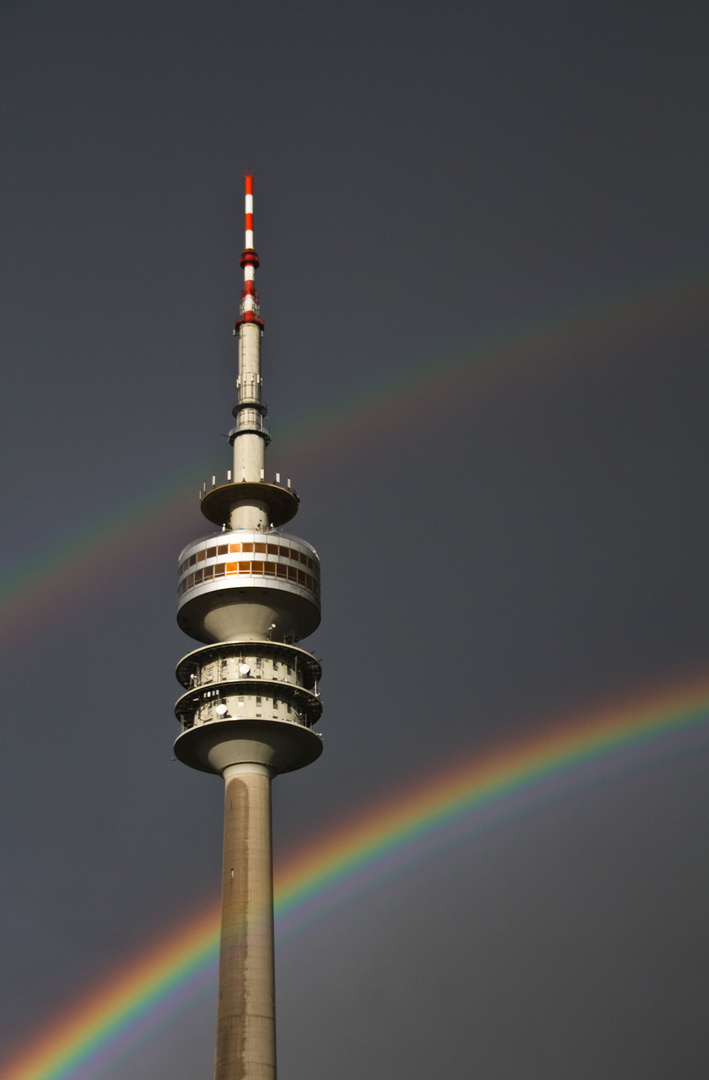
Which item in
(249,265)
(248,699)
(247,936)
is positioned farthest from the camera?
(249,265)

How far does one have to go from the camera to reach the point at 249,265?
5394 inches

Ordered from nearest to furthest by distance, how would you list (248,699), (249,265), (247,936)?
(247,936) < (248,699) < (249,265)

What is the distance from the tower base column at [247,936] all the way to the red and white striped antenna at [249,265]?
48704mm

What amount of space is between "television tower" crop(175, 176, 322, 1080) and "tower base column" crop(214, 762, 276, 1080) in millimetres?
88

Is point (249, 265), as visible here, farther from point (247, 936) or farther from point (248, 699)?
point (247, 936)

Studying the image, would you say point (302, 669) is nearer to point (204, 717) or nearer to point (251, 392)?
point (204, 717)

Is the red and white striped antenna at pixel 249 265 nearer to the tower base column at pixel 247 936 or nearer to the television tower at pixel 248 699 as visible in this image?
the television tower at pixel 248 699

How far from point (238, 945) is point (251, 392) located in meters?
54.0

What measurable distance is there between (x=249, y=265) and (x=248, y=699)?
49.7m

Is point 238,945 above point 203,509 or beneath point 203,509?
beneath

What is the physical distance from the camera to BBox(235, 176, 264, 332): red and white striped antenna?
135250 millimetres

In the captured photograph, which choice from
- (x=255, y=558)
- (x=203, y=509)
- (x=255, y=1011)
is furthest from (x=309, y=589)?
(x=255, y=1011)

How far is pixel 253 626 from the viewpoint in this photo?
4515 inches

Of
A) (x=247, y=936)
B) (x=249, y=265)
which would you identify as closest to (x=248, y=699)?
(x=247, y=936)
